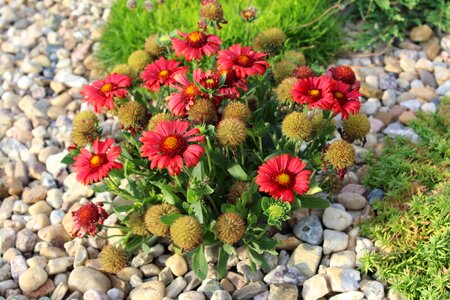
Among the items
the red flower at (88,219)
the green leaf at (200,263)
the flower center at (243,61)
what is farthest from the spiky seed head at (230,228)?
the flower center at (243,61)

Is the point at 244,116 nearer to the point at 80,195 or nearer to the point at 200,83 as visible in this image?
the point at 200,83

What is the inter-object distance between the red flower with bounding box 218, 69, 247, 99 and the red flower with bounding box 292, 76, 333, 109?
0.22 m

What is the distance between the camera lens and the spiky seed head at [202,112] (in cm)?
206

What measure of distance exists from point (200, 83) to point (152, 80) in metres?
0.28

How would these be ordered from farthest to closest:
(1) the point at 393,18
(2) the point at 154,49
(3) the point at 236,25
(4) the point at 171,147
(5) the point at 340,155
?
(1) the point at 393,18 < (3) the point at 236,25 < (2) the point at 154,49 < (5) the point at 340,155 < (4) the point at 171,147

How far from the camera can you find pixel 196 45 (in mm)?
2373

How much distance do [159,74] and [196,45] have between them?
20 centimetres

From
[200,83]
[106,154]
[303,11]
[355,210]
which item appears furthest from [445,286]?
[303,11]

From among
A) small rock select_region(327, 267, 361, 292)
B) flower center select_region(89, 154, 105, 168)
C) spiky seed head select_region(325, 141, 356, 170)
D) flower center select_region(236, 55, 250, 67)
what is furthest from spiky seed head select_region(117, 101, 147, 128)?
small rock select_region(327, 267, 361, 292)

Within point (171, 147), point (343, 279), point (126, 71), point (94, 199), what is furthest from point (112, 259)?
point (343, 279)

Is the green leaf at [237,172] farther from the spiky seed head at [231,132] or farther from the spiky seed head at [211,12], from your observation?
the spiky seed head at [211,12]

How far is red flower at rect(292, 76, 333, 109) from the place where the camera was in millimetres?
2059

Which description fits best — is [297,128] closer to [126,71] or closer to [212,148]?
[212,148]

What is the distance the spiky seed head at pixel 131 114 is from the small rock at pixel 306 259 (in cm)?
85
